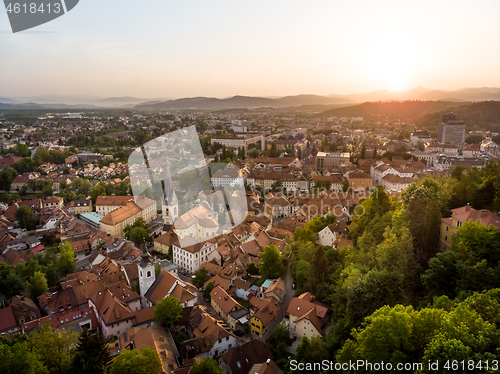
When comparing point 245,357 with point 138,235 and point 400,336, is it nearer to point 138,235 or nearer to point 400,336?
point 400,336

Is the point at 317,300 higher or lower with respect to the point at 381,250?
lower

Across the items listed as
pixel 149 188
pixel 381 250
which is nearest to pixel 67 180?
pixel 149 188

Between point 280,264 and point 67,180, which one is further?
point 67,180

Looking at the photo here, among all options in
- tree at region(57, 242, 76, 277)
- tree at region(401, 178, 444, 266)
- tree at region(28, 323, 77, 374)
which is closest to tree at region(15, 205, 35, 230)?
tree at region(57, 242, 76, 277)

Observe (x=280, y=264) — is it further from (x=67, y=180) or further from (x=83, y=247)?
(x=67, y=180)

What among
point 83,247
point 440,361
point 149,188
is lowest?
point 83,247

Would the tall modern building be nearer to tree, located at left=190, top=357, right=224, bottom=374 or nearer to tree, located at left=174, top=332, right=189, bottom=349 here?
tree, located at left=174, top=332, right=189, bottom=349

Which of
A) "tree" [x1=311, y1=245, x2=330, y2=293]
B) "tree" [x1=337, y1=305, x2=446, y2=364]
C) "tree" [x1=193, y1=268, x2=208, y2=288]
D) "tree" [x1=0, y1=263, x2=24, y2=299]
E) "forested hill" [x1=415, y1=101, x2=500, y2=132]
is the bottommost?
"tree" [x1=193, y1=268, x2=208, y2=288]
